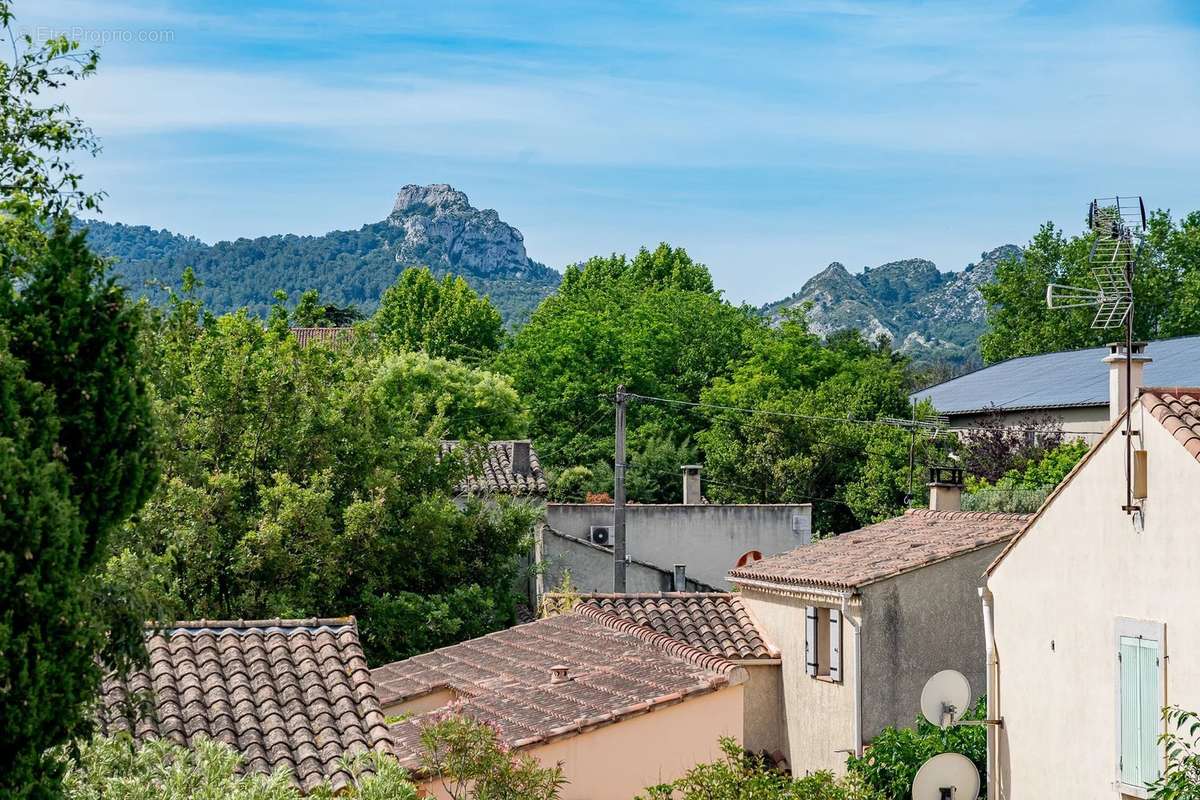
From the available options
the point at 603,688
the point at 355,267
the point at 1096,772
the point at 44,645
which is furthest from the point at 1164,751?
the point at 355,267

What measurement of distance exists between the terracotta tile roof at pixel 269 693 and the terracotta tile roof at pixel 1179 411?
23.4 feet

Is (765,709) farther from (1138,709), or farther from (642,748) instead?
(1138,709)

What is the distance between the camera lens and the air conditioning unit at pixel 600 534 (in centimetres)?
3559

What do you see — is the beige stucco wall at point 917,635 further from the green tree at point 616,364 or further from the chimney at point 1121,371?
the green tree at point 616,364

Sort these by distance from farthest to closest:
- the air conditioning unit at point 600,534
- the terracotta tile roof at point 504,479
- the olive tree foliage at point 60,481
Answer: the air conditioning unit at point 600,534, the terracotta tile roof at point 504,479, the olive tree foliage at point 60,481

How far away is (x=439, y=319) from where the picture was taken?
75.1 m

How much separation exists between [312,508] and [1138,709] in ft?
44.5

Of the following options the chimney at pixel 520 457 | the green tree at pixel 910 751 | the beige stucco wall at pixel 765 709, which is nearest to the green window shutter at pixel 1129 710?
the green tree at pixel 910 751

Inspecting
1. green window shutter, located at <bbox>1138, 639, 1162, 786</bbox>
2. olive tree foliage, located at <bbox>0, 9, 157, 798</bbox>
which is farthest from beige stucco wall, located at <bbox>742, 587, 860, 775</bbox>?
olive tree foliage, located at <bbox>0, 9, 157, 798</bbox>

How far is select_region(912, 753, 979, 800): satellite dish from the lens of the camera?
15891 mm

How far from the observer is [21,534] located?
5.89 metres

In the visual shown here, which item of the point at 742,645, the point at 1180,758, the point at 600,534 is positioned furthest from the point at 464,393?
the point at 1180,758

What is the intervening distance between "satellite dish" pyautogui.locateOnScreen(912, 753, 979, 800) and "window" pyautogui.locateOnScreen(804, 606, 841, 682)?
4.74m

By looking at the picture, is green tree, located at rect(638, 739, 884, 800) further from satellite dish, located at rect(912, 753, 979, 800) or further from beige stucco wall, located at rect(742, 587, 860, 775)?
beige stucco wall, located at rect(742, 587, 860, 775)
